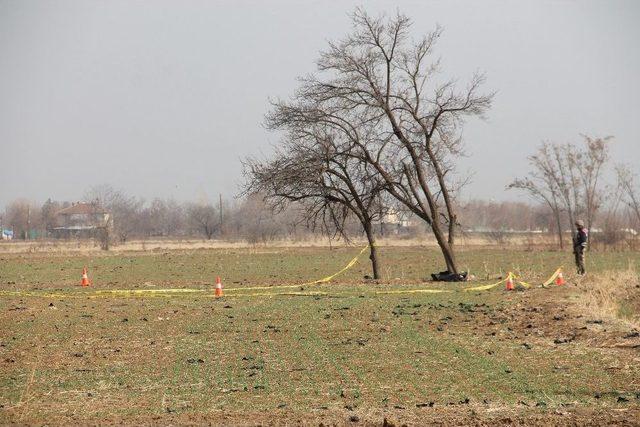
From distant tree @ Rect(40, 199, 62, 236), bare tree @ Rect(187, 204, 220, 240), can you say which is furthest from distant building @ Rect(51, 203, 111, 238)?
bare tree @ Rect(187, 204, 220, 240)

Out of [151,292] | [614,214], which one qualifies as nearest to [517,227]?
[614,214]

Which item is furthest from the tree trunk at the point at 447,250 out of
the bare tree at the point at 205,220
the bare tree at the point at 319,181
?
the bare tree at the point at 205,220

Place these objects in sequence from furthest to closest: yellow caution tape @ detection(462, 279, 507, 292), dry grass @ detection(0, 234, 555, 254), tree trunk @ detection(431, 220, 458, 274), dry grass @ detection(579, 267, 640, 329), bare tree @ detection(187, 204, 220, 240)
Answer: bare tree @ detection(187, 204, 220, 240), dry grass @ detection(0, 234, 555, 254), tree trunk @ detection(431, 220, 458, 274), yellow caution tape @ detection(462, 279, 507, 292), dry grass @ detection(579, 267, 640, 329)

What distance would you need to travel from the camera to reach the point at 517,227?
14112cm

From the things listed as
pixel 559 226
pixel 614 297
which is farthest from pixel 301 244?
pixel 614 297

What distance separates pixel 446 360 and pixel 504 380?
5.68 ft

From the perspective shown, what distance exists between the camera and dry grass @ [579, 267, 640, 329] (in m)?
20.9

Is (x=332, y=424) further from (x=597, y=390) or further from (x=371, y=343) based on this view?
(x=371, y=343)

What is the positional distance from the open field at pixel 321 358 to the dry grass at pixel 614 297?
0.21m

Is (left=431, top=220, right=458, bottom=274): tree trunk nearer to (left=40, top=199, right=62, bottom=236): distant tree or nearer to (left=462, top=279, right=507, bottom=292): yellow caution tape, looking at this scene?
(left=462, top=279, right=507, bottom=292): yellow caution tape

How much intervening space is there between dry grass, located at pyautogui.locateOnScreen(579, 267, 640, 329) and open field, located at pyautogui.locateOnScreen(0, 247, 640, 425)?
215 mm

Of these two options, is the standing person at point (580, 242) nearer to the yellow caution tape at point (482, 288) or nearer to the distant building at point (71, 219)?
the yellow caution tape at point (482, 288)

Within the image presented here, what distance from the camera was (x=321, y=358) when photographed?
1516 cm

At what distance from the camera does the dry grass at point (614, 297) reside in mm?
20922
